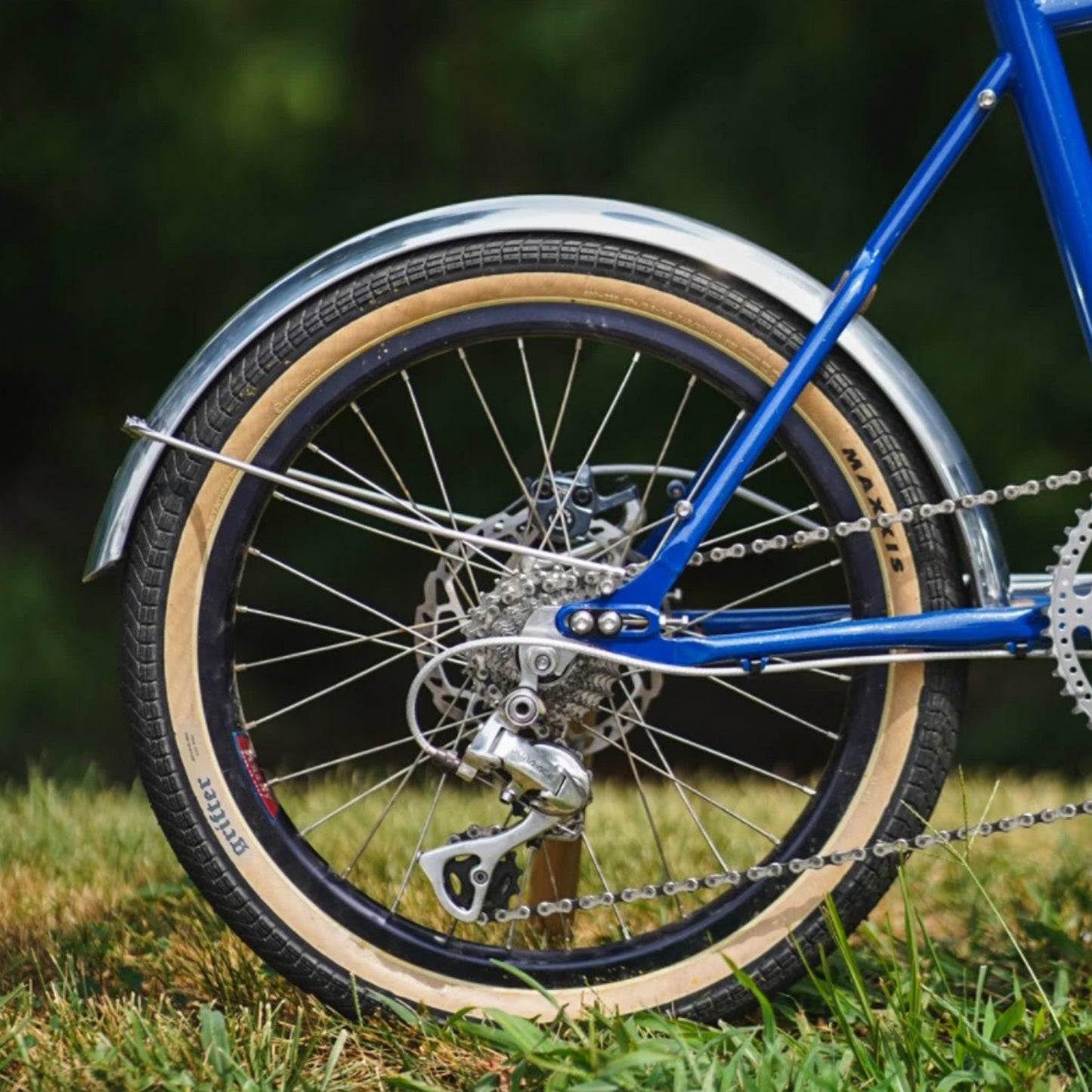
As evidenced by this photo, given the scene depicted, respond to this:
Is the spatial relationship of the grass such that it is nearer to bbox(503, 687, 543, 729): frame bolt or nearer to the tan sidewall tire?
the tan sidewall tire

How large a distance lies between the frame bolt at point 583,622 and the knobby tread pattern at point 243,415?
0.38m

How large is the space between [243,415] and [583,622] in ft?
1.53

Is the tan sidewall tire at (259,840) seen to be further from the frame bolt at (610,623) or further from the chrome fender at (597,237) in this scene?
the frame bolt at (610,623)

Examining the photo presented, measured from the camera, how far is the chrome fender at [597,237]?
6.11ft

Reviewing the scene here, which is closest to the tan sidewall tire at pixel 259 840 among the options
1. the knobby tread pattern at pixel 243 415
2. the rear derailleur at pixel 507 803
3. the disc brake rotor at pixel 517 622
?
the knobby tread pattern at pixel 243 415

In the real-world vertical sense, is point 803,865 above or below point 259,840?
above

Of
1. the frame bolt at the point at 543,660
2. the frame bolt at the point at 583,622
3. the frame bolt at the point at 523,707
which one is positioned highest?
the frame bolt at the point at 583,622

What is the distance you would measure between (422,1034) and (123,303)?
4.63 meters

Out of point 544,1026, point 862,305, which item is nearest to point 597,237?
point 862,305

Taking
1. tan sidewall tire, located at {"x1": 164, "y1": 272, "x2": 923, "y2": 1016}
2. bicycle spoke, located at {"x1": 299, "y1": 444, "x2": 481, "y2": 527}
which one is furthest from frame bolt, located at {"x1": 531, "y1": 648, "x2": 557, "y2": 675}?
tan sidewall tire, located at {"x1": 164, "y1": 272, "x2": 923, "y2": 1016}

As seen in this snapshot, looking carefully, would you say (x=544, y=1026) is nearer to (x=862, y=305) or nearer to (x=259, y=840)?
(x=259, y=840)

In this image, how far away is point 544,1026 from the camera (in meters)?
1.89

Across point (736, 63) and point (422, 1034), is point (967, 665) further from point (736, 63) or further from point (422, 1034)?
point (736, 63)

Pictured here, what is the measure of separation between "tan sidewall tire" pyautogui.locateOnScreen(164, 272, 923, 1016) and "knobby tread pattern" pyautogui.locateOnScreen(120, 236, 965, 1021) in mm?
11
